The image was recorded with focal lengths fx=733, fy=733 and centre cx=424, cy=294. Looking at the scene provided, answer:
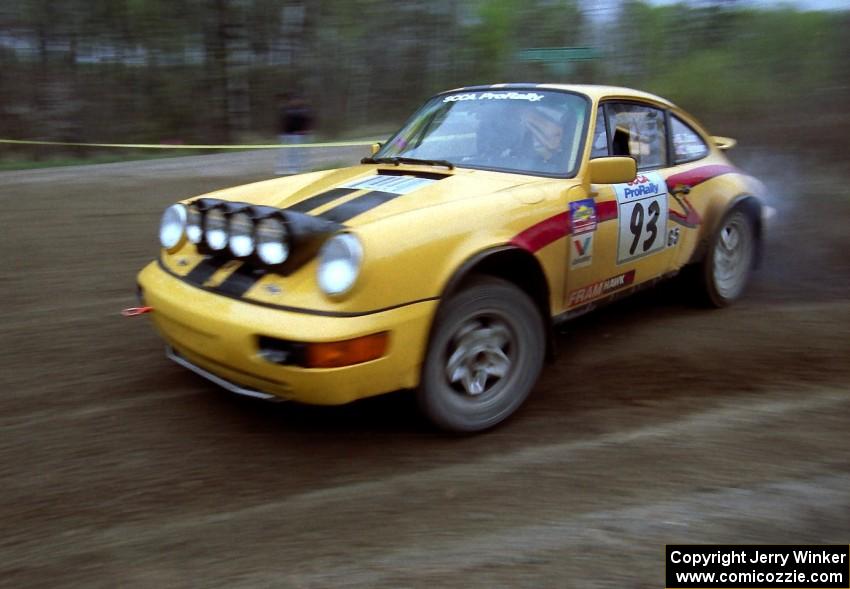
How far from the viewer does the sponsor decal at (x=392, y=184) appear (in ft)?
12.2

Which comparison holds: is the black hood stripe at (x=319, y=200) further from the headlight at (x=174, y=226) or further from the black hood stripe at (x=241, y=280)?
the headlight at (x=174, y=226)

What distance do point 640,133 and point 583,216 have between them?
1.08m

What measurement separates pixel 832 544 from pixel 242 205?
2.81m

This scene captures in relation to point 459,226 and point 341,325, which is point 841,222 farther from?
point 341,325

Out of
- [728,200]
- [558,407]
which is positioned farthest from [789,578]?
[728,200]

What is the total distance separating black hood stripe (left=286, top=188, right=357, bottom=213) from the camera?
11.8 feet

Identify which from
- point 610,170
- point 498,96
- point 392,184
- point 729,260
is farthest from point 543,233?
point 729,260

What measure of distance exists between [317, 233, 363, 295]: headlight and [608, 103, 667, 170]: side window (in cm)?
201

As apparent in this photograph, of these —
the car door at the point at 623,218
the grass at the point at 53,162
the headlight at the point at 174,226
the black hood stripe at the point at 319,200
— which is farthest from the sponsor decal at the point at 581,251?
the grass at the point at 53,162

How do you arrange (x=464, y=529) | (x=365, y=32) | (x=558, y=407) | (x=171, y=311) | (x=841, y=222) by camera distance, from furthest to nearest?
(x=365, y=32) < (x=841, y=222) < (x=558, y=407) < (x=171, y=311) < (x=464, y=529)

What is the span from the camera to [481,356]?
11.6ft

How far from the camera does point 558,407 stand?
3.87 metres

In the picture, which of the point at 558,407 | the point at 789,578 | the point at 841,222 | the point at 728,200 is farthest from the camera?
the point at 841,222

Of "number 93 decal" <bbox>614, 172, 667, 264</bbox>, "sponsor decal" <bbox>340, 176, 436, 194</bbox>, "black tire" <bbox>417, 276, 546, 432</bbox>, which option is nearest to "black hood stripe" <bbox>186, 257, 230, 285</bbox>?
"sponsor decal" <bbox>340, 176, 436, 194</bbox>
